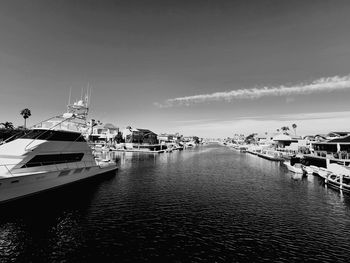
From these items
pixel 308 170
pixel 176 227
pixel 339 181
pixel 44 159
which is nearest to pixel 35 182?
pixel 44 159

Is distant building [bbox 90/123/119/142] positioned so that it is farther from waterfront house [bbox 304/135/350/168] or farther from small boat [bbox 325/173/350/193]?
small boat [bbox 325/173/350/193]

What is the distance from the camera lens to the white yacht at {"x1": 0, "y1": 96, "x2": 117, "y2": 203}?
24.8 m

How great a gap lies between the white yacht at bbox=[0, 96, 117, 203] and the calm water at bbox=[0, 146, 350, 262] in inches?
80.7

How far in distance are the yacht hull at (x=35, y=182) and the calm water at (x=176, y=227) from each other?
3.90 feet

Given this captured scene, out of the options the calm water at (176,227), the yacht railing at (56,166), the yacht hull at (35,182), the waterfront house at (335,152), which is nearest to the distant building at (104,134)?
the yacht railing at (56,166)

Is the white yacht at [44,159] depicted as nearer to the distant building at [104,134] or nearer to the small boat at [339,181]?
the small boat at [339,181]

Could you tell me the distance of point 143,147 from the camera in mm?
146375

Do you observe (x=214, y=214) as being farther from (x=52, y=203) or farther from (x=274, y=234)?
(x=52, y=203)

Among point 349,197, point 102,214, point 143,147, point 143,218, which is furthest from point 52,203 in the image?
point 143,147

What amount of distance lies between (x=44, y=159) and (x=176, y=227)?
23429 millimetres

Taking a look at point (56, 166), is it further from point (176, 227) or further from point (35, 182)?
point (176, 227)

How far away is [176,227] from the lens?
19.1m

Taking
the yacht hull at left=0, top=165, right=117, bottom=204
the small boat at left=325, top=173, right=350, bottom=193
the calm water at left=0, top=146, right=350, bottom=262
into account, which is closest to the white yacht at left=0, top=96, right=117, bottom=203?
the yacht hull at left=0, top=165, right=117, bottom=204

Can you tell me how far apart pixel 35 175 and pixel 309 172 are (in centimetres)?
6014
